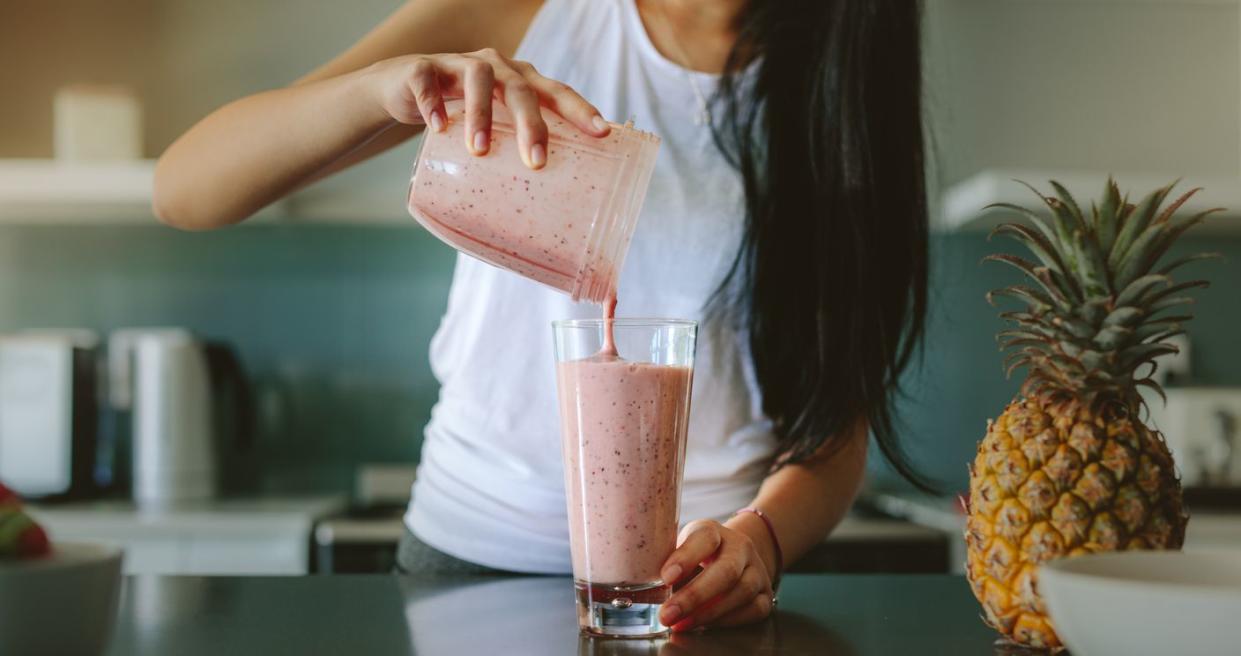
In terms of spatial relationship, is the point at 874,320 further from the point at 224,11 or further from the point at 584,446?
the point at 224,11

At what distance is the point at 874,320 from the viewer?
121 centimetres

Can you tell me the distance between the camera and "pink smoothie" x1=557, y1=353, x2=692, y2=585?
79cm

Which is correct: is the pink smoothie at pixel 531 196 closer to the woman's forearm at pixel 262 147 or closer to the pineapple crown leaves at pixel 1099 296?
the woman's forearm at pixel 262 147

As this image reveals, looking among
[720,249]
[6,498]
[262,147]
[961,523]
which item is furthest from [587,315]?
[961,523]

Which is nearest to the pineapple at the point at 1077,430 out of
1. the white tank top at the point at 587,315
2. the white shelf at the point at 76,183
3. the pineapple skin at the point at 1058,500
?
the pineapple skin at the point at 1058,500

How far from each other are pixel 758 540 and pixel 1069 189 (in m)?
2.06

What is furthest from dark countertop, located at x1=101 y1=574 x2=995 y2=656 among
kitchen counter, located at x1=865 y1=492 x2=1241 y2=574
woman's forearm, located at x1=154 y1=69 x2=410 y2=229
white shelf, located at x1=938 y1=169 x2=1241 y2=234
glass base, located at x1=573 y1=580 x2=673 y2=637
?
white shelf, located at x1=938 y1=169 x2=1241 y2=234

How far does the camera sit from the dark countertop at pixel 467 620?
0.76m

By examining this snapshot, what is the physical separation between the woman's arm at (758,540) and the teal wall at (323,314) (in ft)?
6.74

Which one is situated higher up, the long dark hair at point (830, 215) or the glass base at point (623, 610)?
the long dark hair at point (830, 215)

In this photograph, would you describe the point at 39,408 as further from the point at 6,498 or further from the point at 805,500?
the point at 6,498

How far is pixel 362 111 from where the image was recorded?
0.95 meters

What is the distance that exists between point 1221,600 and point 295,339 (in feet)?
9.48

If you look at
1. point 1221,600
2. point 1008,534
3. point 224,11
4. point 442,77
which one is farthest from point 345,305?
point 1221,600
